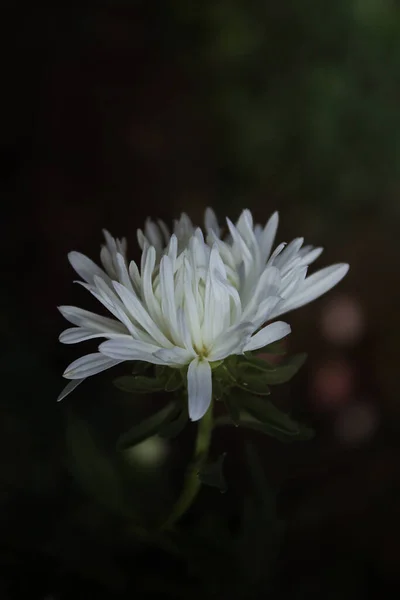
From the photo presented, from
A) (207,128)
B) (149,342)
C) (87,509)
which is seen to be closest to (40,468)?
(87,509)

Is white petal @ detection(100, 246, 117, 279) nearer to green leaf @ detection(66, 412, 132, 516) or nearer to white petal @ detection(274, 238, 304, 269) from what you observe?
white petal @ detection(274, 238, 304, 269)

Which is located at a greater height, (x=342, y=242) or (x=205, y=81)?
(x=205, y=81)

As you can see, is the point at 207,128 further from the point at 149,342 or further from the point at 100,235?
the point at 149,342

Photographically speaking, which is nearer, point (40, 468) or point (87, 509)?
point (87, 509)

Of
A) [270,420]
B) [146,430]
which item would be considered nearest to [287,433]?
[270,420]

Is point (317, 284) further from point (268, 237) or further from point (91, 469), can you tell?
point (91, 469)

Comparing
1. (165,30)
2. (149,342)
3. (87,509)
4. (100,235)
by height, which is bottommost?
(87,509)

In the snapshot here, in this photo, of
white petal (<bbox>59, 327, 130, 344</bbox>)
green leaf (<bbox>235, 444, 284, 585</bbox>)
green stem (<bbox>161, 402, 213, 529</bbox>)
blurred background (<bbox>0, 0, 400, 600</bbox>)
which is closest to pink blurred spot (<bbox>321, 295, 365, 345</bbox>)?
blurred background (<bbox>0, 0, 400, 600</bbox>)
